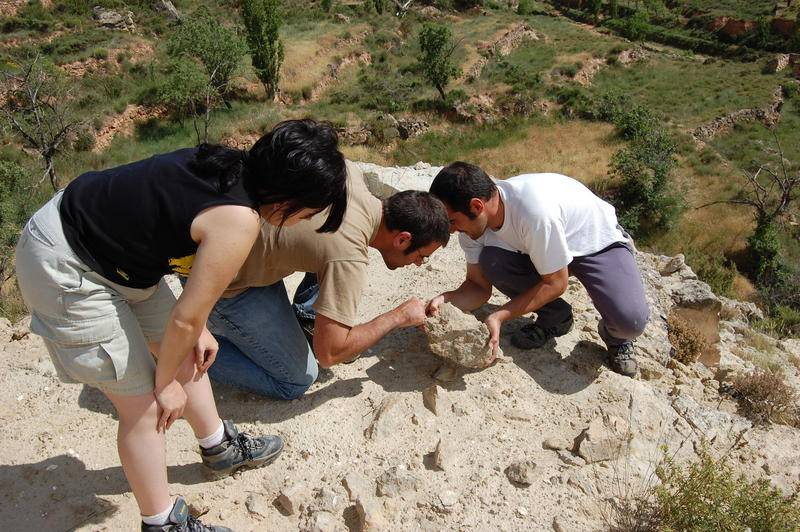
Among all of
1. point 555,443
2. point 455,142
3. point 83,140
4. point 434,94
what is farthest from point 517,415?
point 434,94

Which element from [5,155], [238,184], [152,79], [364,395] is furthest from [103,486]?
[152,79]

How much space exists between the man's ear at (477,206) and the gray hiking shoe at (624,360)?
4.26 feet

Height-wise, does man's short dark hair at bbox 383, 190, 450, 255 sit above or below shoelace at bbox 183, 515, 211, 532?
above

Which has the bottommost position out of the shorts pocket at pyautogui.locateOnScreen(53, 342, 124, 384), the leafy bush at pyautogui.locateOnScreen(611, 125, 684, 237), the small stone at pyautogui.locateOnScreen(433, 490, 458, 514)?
the leafy bush at pyautogui.locateOnScreen(611, 125, 684, 237)

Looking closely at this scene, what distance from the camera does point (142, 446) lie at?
7.02ft

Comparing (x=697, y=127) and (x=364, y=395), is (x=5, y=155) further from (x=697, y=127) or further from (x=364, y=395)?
(x=697, y=127)

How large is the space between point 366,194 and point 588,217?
4.96 ft

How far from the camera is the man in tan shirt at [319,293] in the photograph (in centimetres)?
263

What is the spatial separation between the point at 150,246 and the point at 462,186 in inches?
73.3

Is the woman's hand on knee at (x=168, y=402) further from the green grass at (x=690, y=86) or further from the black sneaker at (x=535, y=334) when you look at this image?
the green grass at (x=690, y=86)

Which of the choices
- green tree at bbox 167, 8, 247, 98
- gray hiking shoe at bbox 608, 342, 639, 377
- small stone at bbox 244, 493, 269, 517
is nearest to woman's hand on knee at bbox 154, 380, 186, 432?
small stone at bbox 244, 493, 269, 517

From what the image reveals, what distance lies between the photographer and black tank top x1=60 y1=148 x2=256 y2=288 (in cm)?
185

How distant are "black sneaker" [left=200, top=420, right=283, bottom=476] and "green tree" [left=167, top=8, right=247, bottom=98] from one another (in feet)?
81.1

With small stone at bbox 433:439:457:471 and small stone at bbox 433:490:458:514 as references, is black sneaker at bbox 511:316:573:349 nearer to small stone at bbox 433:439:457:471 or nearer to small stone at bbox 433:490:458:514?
small stone at bbox 433:439:457:471
